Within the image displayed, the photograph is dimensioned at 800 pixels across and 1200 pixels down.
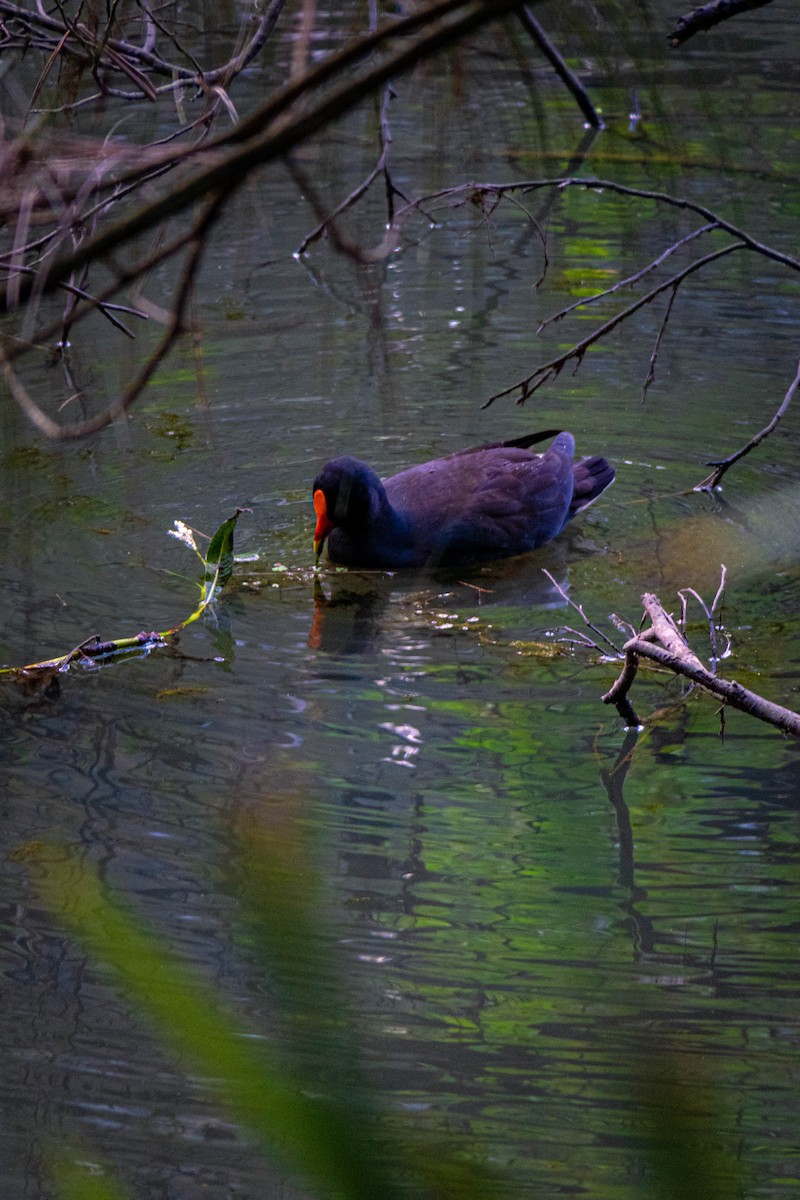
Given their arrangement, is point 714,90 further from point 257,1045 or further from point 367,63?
point 257,1045

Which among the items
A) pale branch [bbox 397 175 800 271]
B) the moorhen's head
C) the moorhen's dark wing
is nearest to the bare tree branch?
pale branch [bbox 397 175 800 271]

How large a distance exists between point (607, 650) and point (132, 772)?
5.39 feet

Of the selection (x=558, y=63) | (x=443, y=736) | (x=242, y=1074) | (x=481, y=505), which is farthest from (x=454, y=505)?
(x=242, y=1074)

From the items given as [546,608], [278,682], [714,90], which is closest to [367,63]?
[714,90]

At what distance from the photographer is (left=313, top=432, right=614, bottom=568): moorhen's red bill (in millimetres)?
5516

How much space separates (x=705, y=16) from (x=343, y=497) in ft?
12.3

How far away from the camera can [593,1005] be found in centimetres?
318

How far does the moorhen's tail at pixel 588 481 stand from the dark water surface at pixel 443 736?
4.8 inches

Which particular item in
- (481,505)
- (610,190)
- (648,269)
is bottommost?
(481,505)

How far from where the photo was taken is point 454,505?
5.79 m

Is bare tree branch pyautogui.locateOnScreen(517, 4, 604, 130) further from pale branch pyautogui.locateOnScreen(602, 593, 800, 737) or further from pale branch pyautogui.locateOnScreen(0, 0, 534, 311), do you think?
pale branch pyautogui.locateOnScreen(602, 593, 800, 737)

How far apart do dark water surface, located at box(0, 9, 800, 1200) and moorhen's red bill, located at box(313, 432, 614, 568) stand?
12cm

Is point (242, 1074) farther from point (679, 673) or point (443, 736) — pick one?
point (443, 736)

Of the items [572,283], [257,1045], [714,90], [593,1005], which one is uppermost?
[714,90]
